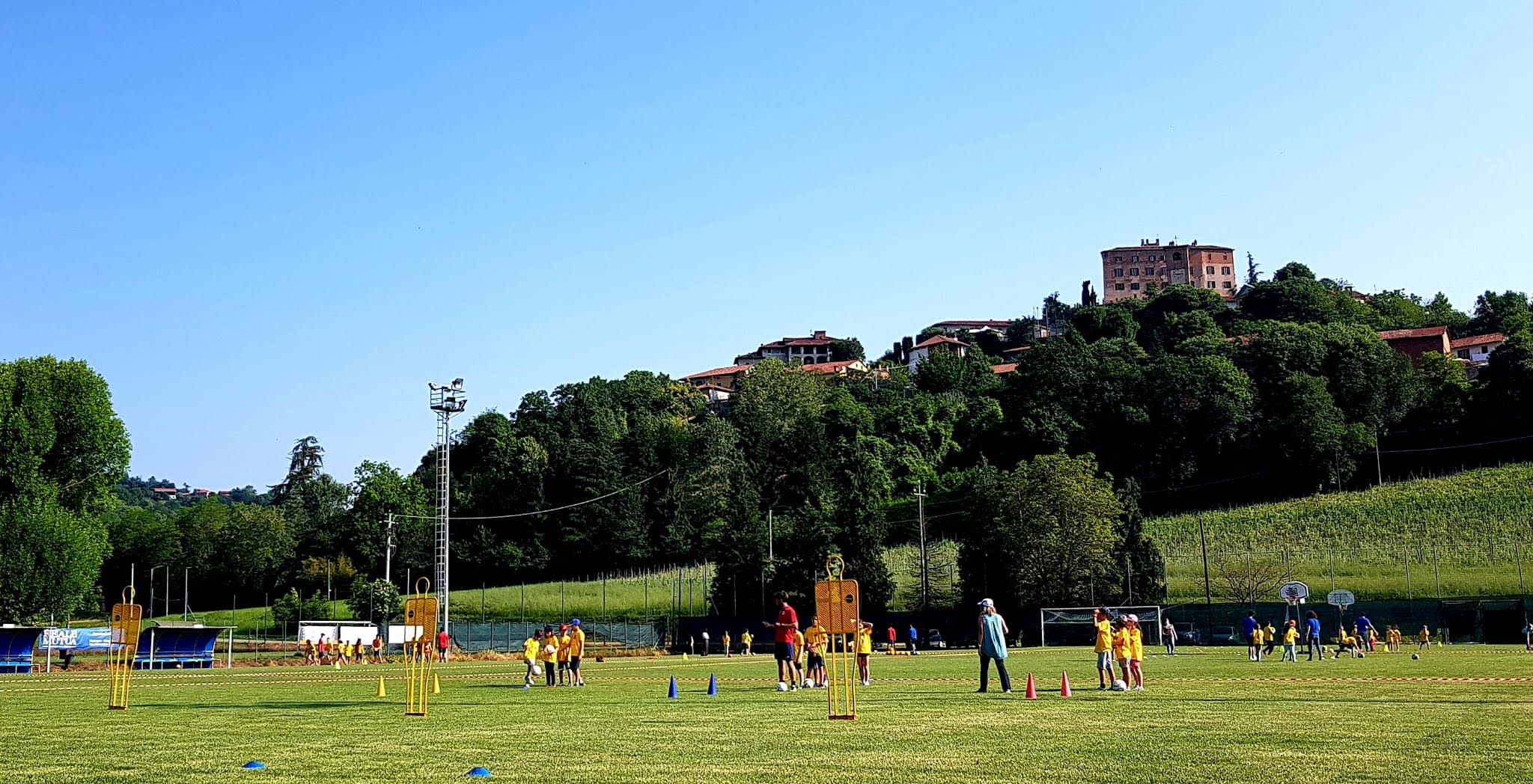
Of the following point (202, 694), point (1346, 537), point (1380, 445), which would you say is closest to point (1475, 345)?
point (1380, 445)

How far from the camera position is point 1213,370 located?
118812 mm

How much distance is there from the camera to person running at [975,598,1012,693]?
24234 mm

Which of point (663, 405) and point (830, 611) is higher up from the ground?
point (663, 405)

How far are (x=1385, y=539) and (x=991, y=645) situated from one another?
78.6 m

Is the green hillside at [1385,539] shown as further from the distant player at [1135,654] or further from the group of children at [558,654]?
the group of children at [558,654]

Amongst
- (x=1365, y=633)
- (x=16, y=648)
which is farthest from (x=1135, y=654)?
(x=16, y=648)

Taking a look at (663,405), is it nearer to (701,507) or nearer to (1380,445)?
(701,507)

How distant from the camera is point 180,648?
5650cm

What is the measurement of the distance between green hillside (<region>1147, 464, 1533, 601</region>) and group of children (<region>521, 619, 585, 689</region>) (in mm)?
55285

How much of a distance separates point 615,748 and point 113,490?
6194cm

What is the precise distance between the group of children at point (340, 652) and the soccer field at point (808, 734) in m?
29.3

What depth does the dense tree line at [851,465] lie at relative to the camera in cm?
9762

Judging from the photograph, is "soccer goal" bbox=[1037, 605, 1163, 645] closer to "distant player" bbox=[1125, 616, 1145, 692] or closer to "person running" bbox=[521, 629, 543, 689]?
"person running" bbox=[521, 629, 543, 689]

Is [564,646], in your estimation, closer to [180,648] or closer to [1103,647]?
[1103,647]
